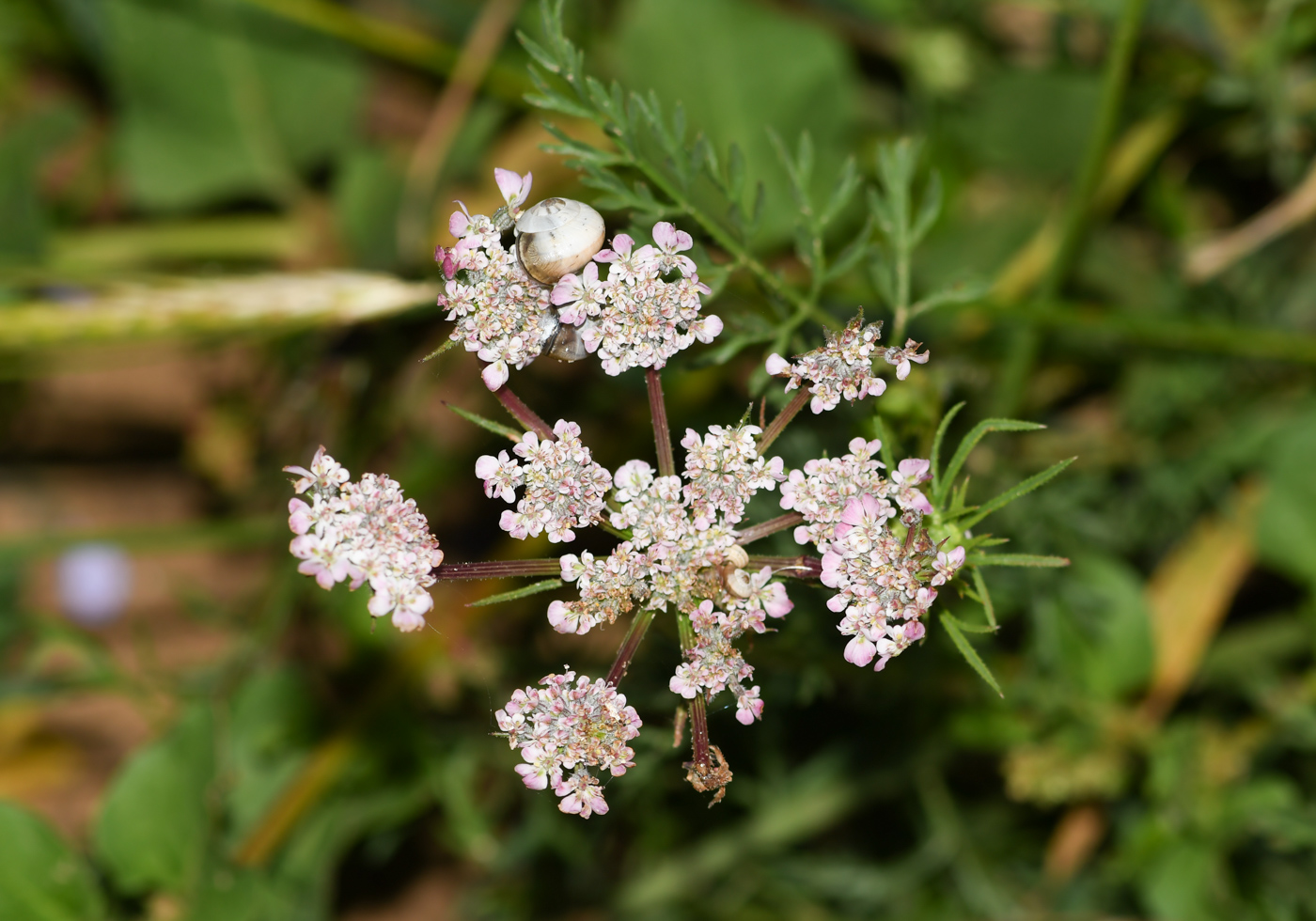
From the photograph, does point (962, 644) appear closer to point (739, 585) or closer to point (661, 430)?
point (739, 585)

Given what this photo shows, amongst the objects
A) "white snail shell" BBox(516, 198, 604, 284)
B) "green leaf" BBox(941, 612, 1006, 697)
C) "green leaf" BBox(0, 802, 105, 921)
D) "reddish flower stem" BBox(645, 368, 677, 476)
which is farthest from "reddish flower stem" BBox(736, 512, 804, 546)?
"green leaf" BBox(0, 802, 105, 921)

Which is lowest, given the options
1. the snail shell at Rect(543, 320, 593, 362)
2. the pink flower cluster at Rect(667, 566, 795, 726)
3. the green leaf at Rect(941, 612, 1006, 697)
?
the green leaf at Rect(941, 612, 1006, 697)

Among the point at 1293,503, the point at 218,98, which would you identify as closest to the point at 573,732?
the point at 1293,503

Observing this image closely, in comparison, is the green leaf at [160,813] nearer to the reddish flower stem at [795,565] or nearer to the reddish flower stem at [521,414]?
the reddish flower stem at [521,414]

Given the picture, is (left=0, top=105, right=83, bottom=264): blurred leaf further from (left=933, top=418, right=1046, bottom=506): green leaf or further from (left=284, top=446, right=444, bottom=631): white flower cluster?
(left=933, top=418, right=1046, bottom=506): green leaf

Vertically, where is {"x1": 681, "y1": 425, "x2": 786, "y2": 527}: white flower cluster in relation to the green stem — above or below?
below

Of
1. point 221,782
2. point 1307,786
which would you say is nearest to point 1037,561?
point 1307,786

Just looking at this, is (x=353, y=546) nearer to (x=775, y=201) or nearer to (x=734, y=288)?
(x=734, y=288)
